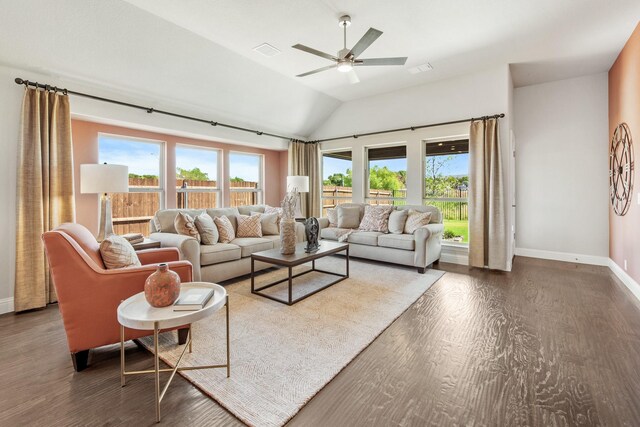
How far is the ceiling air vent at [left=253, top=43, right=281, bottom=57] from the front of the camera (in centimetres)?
376

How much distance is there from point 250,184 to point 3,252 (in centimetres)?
395

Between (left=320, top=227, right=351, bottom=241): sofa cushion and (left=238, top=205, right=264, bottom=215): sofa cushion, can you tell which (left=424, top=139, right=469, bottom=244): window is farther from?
(left=238, top=205, right=264, bottom=215): sofa cushion

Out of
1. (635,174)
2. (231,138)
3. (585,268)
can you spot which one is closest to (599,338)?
(635,174)

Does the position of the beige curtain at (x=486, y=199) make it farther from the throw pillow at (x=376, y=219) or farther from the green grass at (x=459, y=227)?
the throw pillow at (x=376, y=219)

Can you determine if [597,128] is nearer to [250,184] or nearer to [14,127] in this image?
[250,184]

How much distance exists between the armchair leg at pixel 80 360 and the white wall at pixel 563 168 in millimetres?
6302

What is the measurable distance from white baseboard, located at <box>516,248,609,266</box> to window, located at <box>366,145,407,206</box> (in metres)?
2.35

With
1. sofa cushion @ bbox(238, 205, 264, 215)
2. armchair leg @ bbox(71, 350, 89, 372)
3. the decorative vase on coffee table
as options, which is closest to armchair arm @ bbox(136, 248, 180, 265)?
armchair leg @ bbox(71, 350, 89, 372)

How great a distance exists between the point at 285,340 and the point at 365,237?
2.74 m

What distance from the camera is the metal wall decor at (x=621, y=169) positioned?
3664 millimetres

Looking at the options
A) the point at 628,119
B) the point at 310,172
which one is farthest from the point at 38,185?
the point at 628,119

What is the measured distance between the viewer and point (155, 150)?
4824 mm

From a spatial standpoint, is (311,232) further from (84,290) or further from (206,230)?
(84,290)

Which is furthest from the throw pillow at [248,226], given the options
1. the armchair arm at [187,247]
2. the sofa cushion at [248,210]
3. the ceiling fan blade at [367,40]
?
the ceiling fan blade at [367,40]
